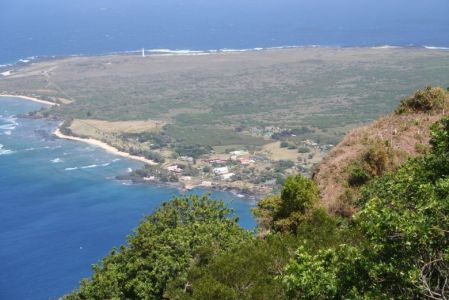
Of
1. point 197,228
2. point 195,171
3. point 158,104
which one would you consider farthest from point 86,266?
point 158,104

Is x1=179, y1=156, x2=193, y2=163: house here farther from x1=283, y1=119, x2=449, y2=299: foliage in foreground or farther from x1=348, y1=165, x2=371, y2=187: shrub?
x1=283, y1=119, x2=449, y2=299: foliage in foreground

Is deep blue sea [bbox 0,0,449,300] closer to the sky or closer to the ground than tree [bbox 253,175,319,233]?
closer to the ground

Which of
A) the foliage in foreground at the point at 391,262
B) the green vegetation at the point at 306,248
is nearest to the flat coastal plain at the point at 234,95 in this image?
the green vegetation at the point at 306,248

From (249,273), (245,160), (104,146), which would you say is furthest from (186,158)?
(249,273)

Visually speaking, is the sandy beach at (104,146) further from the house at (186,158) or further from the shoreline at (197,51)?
the shoreline at (197,51)

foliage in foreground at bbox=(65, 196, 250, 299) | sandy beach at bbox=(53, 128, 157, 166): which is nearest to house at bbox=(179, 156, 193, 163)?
sandy beach at bbox=(53, 128, 157, 166)

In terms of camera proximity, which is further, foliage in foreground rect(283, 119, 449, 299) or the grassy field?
the grassy field

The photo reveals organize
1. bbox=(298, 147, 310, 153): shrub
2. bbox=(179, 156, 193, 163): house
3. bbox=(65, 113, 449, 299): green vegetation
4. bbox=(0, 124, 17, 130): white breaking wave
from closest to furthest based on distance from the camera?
bbox=(65, 113, 449, 299): green vegetation < bbox=(179, 156, 193, 163): house < bbox=(298, 147, 310, 153): shrub < bbox=(0, 124, 17, 130): white breaking wave
